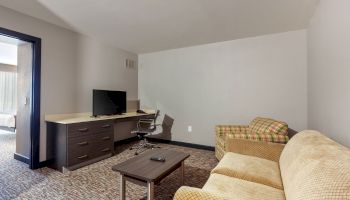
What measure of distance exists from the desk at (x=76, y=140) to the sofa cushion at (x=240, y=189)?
2310 mm

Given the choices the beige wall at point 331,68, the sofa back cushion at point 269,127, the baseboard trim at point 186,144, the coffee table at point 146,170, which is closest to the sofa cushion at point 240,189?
the coffee table at point 146,170

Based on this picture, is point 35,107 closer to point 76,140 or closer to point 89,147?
point 76,140

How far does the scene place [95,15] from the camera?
9.09ft

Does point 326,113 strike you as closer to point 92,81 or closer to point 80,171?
point 80,171

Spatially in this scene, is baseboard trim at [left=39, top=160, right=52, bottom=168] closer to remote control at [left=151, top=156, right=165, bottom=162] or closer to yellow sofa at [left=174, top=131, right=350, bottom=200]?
remote control at [left=151, top=156, right=165, bottom=162]

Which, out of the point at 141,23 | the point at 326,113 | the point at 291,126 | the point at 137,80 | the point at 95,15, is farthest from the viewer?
the point at 137,80

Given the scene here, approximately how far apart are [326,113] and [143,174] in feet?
7.20

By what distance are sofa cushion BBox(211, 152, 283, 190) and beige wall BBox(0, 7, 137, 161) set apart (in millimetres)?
2890

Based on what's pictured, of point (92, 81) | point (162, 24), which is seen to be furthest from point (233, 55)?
point (92, 81)

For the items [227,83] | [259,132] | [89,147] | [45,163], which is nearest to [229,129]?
[259,132]

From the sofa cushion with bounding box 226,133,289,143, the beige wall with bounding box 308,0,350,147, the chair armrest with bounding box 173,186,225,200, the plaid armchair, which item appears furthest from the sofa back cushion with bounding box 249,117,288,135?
the chair armrest with bounding box 173,186,225,200

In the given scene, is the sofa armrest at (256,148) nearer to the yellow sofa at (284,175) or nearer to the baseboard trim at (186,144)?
the yellow sofa at (284,175)

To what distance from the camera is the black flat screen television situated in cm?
358

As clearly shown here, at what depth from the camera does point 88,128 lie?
310 cm
